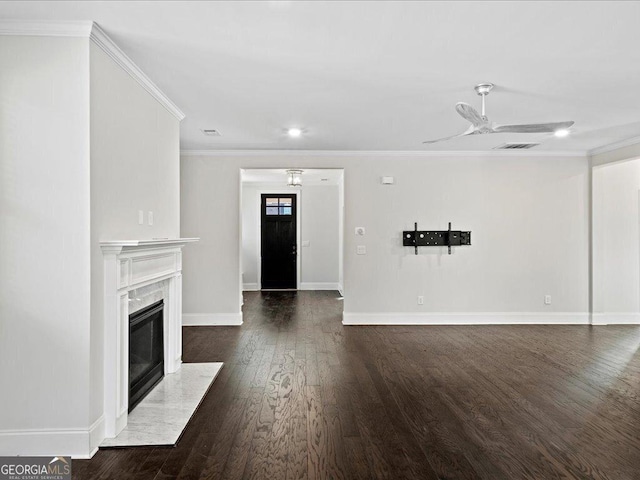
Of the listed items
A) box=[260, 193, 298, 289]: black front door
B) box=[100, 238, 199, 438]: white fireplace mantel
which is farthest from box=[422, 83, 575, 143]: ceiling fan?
box=[260, 193, 298, 289]: black front door

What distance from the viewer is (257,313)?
24.7ft

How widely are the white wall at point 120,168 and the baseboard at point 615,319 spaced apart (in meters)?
6.08

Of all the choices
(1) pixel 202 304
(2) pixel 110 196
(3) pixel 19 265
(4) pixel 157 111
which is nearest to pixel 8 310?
(3) pixel 19 265

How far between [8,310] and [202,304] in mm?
3974

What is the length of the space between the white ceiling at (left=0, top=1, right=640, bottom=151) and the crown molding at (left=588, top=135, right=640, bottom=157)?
0.84 m

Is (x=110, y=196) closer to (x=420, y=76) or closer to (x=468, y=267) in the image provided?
(x=420, y=76)

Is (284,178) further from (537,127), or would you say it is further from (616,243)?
(537,127)

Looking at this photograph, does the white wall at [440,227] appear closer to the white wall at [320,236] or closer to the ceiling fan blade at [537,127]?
the ceiling fan blade at [537,127]

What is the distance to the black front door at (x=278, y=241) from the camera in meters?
10.5

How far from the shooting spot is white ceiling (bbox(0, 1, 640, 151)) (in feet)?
8.13

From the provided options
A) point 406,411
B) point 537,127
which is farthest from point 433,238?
point 406,411

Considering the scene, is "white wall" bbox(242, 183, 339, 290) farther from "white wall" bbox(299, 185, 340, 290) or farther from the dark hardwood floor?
the dark hardwood floor

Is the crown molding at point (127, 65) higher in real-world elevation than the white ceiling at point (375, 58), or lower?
lower

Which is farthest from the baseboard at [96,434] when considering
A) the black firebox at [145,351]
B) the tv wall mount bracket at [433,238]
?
the tv wall mount bracket at [433,238]
